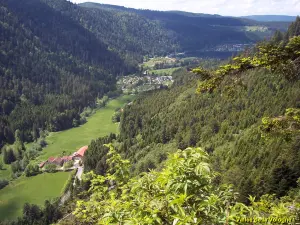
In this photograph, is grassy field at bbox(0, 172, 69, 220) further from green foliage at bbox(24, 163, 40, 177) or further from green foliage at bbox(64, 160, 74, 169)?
green foliage at bbox(64, 160, 74, 169)

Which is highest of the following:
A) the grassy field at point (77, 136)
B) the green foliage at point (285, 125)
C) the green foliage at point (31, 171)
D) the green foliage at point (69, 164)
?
the green foliage at point (285, 125)

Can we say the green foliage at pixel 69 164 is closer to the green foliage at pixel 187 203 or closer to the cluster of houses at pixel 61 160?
the cluster of houses at pixel 61 160

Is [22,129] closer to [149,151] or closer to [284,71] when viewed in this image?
[149,151]

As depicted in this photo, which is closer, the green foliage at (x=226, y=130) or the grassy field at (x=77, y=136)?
the green foliage at (x=226, y=130)

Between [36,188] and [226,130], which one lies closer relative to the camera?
[226,130]

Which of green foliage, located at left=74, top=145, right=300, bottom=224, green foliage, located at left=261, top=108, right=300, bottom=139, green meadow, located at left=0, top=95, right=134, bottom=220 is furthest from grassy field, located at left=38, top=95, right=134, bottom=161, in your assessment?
green foliage, located at left=74, top=145, right=300, bottom=224

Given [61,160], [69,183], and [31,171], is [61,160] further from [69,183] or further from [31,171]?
[69,183]

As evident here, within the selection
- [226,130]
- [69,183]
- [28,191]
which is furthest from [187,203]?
[28,191]

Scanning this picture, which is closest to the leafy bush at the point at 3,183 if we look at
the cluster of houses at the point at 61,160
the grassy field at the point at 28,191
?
the grassy field at the point at 28,191
